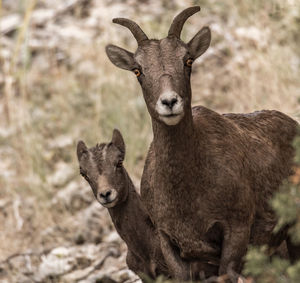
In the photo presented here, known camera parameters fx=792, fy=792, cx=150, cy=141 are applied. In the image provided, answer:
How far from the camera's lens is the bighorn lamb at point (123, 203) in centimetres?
755

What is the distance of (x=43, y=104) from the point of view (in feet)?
55.6

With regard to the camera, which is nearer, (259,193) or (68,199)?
(259,193)

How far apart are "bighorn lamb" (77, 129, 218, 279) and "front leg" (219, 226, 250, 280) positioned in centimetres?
122

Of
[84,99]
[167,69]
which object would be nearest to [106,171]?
[167,69]

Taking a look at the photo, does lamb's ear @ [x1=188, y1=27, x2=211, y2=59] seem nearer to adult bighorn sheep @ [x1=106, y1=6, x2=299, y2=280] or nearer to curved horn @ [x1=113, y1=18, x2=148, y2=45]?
adult bighorn sheep @ [x1=106, y1=6, x2=299, y2=280]

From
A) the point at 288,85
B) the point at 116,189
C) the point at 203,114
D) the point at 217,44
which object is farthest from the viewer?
the point at 217,44

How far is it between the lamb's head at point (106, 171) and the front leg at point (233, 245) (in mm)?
1469

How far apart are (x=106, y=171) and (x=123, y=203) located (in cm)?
45

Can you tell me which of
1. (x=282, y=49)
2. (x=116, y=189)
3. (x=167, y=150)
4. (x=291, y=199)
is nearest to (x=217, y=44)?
(x=282, y=49)

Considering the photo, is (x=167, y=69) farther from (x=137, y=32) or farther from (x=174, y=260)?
(x=174, y=260)

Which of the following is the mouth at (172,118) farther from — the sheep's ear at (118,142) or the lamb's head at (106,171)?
the sheep's ear at (118,142)

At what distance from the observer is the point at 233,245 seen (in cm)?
634

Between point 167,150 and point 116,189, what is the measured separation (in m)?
1.38

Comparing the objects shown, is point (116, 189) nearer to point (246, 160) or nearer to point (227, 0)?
point (246, 160)
